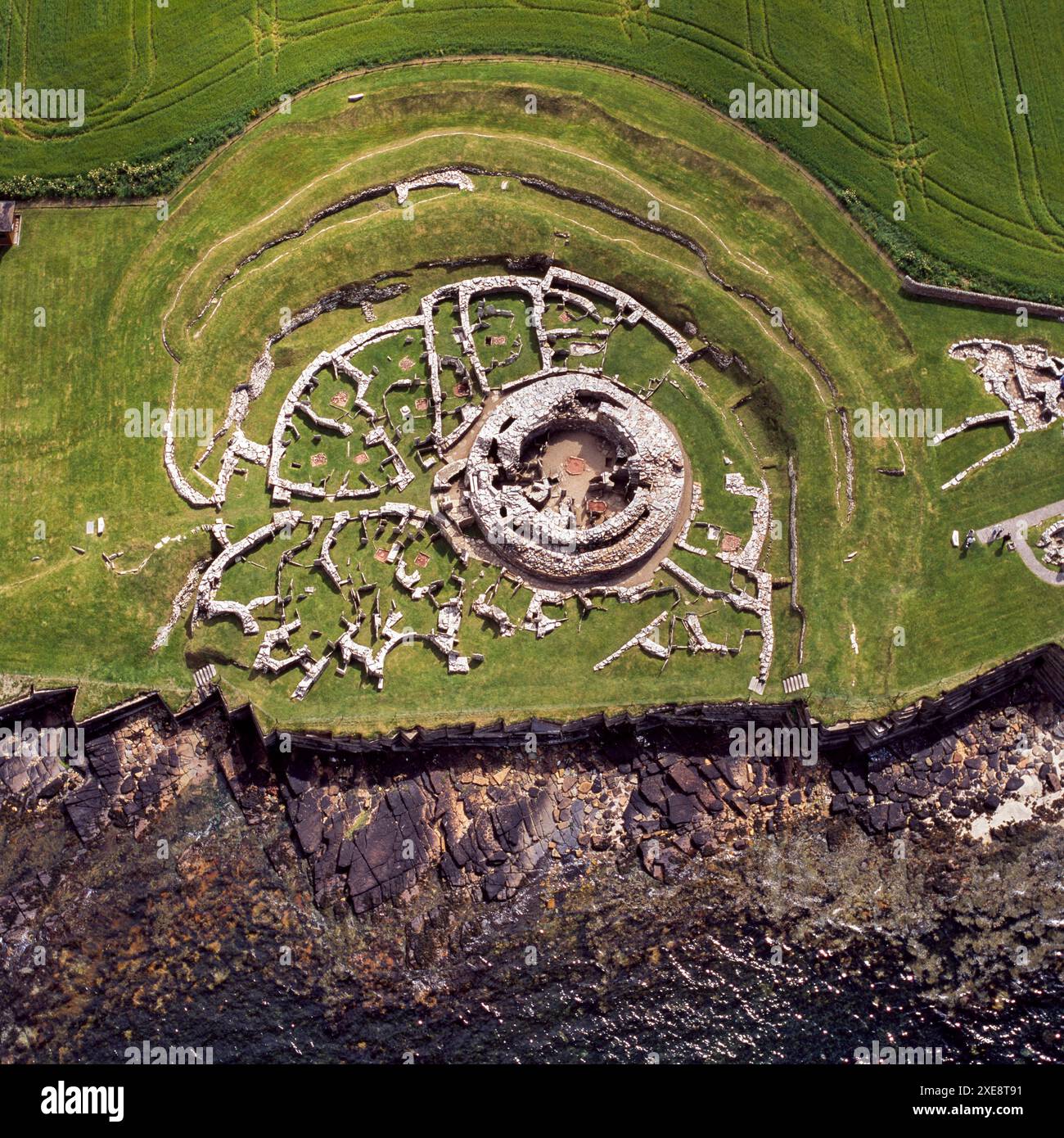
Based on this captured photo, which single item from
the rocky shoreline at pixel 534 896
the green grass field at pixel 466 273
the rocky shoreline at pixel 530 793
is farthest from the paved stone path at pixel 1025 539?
the rocky shoreline at pixel 530 793

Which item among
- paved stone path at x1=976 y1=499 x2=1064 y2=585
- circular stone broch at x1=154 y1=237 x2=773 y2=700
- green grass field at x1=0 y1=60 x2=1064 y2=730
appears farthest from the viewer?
paved stone path at x1=976 y1=499 x2=1064 y2=585

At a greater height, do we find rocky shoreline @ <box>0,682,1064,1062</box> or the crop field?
the crop field

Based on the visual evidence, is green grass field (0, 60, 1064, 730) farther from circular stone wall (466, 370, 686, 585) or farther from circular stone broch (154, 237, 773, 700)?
circular stone wall (466, 370, 686, 585)

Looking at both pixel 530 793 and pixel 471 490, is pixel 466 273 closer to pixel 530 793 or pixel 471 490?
pixel 471 490

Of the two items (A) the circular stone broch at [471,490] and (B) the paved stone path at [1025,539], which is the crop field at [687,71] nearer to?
(A) the circular stone broch at [471,490]

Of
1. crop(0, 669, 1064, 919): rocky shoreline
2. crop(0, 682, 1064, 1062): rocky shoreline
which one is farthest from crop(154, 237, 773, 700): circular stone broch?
crop(0, 682, 1064, 1062): rocky shoreline

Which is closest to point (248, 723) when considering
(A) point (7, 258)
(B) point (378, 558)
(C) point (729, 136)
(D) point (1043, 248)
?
(B) point (378, 558)
